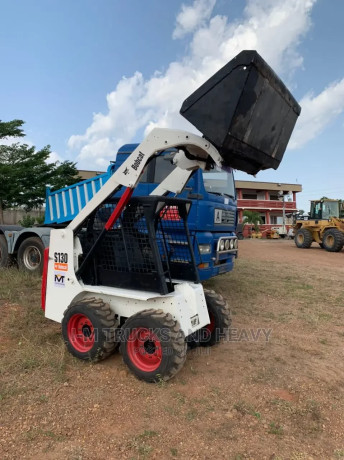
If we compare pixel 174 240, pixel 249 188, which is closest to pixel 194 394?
pixel 174 240

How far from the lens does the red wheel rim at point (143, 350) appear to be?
3.29 metres

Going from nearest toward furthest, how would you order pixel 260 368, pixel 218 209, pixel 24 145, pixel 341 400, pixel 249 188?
1. pixel 341 400
2. pixel 260 368
3. pixel 218 209
4. pixel 24 145
5. pixel 249 188

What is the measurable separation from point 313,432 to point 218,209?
3629mm

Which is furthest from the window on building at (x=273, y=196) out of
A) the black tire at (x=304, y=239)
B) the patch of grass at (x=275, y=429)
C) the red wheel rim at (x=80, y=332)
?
the patch of grass at (x=275, y=429)

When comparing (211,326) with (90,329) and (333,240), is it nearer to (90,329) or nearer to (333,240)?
(90,329)

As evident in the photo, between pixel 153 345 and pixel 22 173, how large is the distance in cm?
1530

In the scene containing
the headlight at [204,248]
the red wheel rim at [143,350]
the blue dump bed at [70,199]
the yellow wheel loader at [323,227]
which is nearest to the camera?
the red wheel rim at [143,350]

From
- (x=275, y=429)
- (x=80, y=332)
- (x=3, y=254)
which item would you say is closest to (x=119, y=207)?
(x=80, y=332)

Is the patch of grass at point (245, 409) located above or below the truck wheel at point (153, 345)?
below

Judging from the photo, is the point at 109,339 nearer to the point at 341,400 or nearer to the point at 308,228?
the point at 341,400

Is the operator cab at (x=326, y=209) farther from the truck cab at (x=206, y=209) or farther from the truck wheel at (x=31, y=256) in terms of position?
the truck wheel at (x=31, y=256)

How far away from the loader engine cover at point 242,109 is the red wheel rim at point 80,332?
7.42ft

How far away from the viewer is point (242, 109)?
2754 millimetres

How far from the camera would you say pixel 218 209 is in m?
5.68
